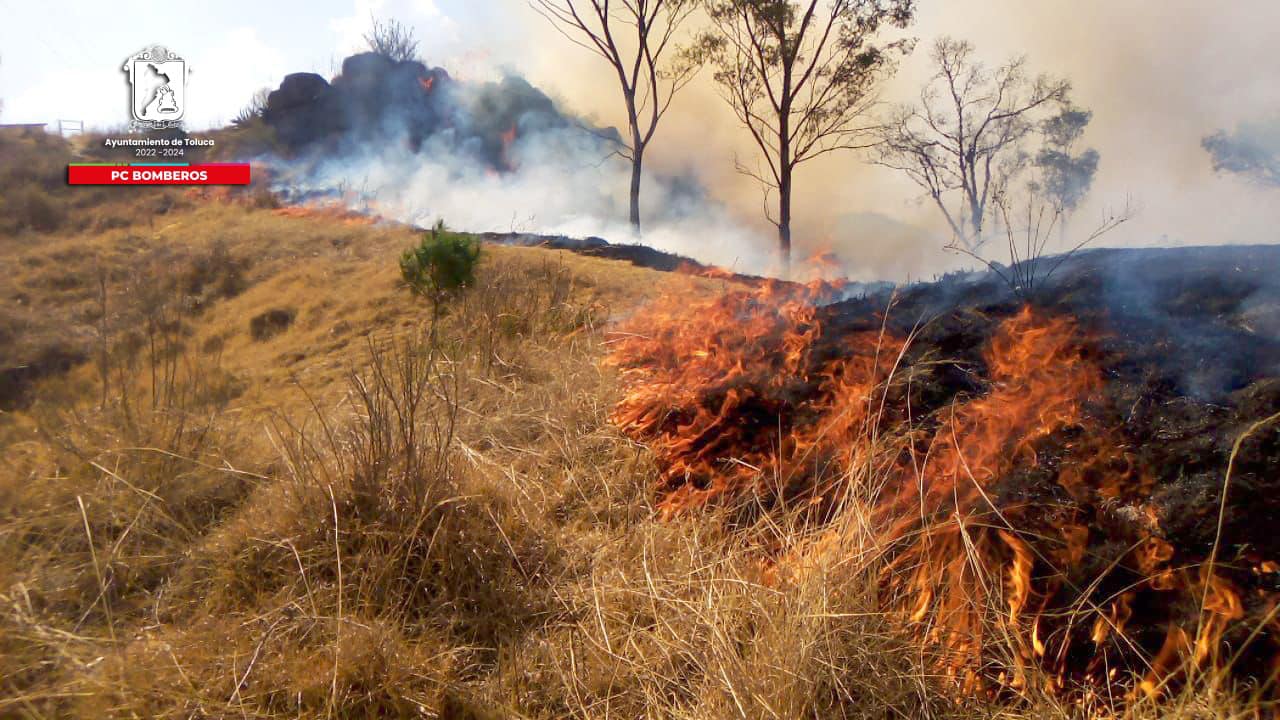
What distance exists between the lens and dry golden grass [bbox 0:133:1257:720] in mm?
2154

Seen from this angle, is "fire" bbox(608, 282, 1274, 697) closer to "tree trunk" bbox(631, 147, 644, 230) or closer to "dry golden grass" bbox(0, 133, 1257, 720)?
"dry golden grass" bbox(0, 133, 1257, 720)

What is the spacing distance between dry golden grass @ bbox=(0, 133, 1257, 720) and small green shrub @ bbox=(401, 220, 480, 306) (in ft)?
12.7

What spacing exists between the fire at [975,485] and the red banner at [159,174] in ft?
60.1

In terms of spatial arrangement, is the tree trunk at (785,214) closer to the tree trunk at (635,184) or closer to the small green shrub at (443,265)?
the tree trunk at (635,184)

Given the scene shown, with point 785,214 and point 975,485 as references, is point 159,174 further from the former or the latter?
point 975,485

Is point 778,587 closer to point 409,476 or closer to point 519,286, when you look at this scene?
point 409,476

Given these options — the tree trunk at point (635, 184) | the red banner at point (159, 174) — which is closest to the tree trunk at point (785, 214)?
the tree trunk at point (635, 184)

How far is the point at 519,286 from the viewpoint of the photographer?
7.27m

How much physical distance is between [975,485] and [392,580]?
2136 millimetres

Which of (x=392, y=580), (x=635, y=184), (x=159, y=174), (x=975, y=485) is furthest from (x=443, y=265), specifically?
(x=159, y=174)

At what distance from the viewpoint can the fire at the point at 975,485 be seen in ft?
7.17

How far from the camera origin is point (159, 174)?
63.3ft

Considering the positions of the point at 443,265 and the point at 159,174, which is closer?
the point at 443,265

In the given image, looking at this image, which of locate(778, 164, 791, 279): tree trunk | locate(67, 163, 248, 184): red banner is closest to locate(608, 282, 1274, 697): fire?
locate(778, 164, 791, 279): tree trunk
